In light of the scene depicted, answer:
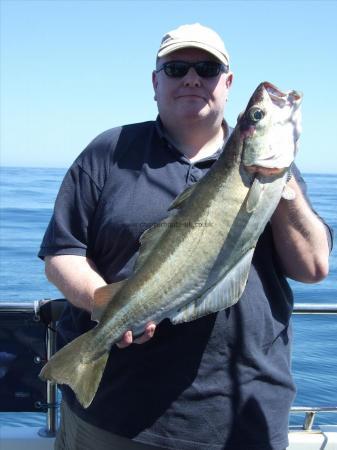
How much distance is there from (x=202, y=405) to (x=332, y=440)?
1.67 metres

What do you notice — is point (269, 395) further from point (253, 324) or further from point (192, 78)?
point (192, 78)

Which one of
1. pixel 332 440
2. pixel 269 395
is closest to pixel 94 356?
pixel 269 395

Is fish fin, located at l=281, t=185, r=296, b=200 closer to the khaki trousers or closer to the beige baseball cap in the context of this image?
the beige baseball cap

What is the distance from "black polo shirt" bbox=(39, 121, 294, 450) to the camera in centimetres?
270

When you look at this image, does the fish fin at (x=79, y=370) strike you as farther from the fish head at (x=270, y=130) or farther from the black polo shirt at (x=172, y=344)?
the fish head at (x=270, y=130)

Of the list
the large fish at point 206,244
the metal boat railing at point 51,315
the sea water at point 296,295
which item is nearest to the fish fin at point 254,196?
the large fish at point 206,244

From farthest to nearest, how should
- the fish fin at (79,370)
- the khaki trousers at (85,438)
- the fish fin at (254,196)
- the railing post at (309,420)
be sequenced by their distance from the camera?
the railing post at (309,420) → the khaki trousers at (85,438) → the fish fin at (79,370) → the fish fin at (254,196)

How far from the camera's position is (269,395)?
2.77 meters

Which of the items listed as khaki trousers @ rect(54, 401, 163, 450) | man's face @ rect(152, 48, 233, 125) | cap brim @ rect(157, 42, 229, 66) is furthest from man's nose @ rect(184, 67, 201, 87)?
khaki trousers @ rect(54, 401, 163, 450)

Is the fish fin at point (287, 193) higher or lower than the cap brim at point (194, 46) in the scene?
lower

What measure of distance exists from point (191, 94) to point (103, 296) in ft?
3.40

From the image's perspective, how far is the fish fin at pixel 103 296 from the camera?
2.63 m

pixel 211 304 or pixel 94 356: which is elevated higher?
pixel 211 304

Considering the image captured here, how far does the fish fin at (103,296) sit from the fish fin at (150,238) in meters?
0.11
